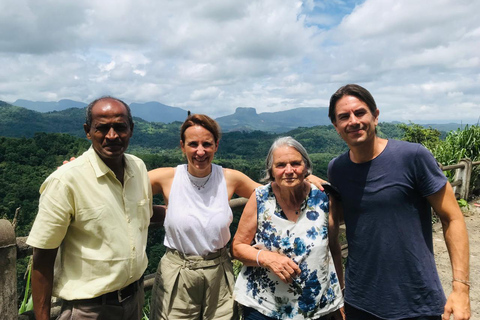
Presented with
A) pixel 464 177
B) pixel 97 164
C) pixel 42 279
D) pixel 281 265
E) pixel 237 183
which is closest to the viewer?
pixel 42 279

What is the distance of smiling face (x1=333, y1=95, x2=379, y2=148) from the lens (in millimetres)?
1719

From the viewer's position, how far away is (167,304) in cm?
188

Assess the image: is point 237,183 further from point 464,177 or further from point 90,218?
point 464,177

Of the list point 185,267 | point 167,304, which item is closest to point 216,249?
point 185,267

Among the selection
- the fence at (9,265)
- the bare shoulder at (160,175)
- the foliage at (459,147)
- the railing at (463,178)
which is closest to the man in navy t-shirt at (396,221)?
the bare shoulder at (160,175)

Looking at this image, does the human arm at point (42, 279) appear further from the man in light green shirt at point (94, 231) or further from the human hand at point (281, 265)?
the human hand at point (281, 265)

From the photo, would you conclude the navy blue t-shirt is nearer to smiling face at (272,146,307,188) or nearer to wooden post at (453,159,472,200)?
smiling face at (272,146,307,188)

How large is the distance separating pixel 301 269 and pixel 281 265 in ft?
0.42

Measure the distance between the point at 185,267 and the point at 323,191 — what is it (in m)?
0.85

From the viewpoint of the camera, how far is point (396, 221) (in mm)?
1679

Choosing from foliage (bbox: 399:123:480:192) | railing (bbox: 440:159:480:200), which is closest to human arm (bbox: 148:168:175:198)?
→ railing (bbox: 440:159:480:200)

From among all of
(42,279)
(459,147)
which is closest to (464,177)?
(459,147)

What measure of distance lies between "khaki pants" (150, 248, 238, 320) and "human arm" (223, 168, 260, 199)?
0.38 metres

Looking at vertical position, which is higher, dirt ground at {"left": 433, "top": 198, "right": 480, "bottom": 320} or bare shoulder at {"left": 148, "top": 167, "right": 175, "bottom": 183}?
bare shoulder at {"left": 148, "top": 167, "right": 175, "bottom": 183}
